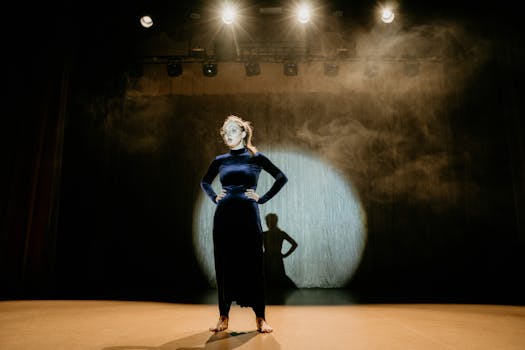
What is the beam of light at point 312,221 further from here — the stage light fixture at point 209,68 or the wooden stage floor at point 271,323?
the wooden stage floor at point 271,323

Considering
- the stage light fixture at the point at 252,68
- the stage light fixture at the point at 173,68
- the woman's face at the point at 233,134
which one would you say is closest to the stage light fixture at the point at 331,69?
the stage light fixture at the point at 252,68

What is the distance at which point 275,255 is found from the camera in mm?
5070

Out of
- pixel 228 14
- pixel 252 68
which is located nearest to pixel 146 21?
pixel 228 14

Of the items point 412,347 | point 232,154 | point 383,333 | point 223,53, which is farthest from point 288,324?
point 223,53

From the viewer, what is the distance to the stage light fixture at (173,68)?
17.5 ft

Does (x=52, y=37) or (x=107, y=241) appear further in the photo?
(x=107, y=241)

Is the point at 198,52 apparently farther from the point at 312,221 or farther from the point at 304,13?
the point at 312,221

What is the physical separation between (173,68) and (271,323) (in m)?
4.35

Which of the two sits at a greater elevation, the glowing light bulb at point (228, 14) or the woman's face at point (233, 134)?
the glowing light bulb at point (228, 14)

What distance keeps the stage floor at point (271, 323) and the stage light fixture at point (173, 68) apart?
359 cm

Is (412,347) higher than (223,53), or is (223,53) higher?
(223,53)

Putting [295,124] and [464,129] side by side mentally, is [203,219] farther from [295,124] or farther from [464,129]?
[464,129]

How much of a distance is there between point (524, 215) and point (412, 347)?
4652 mm

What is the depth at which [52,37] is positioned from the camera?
4.62 m
